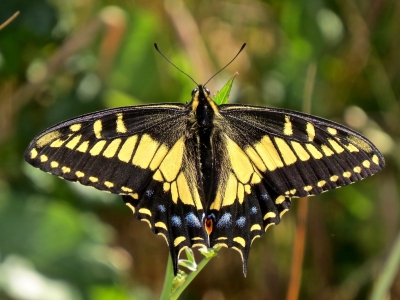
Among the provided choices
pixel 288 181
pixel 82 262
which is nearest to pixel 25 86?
pixel 82 262

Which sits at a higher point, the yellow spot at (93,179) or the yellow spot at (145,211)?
the yellow spot at (93,179)

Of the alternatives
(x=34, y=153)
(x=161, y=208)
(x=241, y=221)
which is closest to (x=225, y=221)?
(x=241, y=221)

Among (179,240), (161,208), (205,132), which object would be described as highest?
(205,132)

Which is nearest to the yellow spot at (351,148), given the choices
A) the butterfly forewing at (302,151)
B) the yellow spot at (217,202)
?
the butterfly forewing at (302,151)

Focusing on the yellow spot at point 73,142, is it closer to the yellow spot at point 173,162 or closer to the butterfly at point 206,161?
the butterfly at point 206,161

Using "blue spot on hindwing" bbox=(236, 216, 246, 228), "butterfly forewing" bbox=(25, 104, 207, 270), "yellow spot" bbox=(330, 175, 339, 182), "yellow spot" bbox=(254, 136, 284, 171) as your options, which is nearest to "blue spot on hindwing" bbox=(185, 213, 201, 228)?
"butterfly forewing" bbox=(25, 104, 207, 270)

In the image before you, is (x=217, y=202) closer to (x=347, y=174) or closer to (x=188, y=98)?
(x=347, y=174)

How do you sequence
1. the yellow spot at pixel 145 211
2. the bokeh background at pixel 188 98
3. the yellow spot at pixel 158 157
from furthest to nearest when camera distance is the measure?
the bokeh background at pixel 188 98 → the yellow spot at pixel 158 157 → the yellow spot at pixel 145 211

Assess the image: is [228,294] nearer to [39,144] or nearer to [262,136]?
[262,136]
